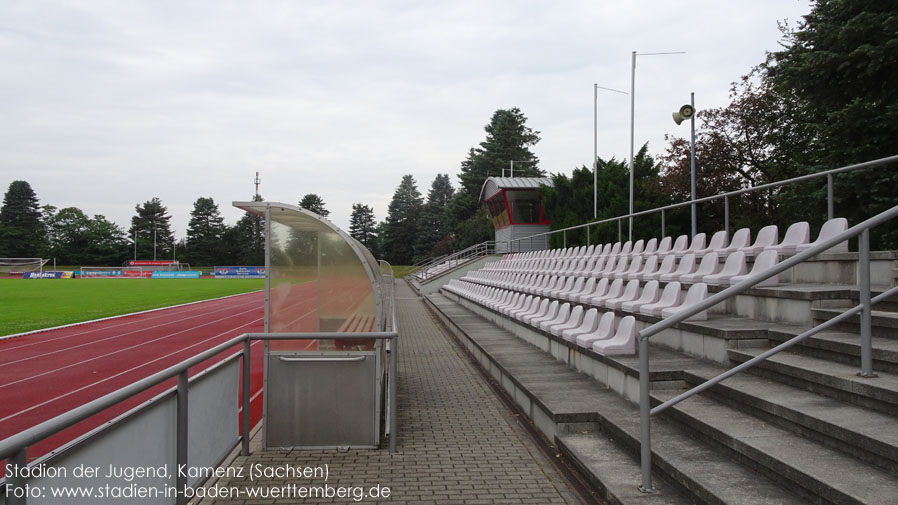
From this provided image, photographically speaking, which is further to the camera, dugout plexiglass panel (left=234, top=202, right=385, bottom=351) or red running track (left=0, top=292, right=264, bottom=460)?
red running track (left=0, top=292, right=264, bottom=460)

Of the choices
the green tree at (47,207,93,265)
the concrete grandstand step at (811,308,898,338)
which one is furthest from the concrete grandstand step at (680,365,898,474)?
the green tree at (47,207,93,265)

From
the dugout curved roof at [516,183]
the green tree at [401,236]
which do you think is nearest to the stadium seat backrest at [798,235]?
the dugout curved roof at [516,183]

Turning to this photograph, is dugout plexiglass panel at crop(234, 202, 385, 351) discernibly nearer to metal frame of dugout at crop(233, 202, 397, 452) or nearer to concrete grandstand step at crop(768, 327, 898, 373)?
metal frame of dugout at crop(233, 202, 397, 452)

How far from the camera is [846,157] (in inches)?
502

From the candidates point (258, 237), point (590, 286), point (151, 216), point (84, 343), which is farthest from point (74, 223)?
point (590, 286)

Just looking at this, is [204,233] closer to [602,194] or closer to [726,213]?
[602,194]

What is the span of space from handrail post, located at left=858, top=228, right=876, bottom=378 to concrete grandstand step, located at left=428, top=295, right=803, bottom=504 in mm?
1118

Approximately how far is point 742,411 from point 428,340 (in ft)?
34.8

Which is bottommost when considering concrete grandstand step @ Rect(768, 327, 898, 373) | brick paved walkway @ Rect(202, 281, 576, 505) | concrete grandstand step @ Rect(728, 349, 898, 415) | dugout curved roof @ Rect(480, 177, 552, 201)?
brick paved walkway @ Rect(202, 281, 576, 505)

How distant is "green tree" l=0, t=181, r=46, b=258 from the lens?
98.8 m

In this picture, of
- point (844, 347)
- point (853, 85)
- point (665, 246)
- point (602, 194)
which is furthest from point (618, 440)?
point (602, 194)

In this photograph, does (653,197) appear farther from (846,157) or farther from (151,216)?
(151,216)

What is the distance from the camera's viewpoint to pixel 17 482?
2.23 meters

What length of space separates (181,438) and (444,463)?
2.30 metres
